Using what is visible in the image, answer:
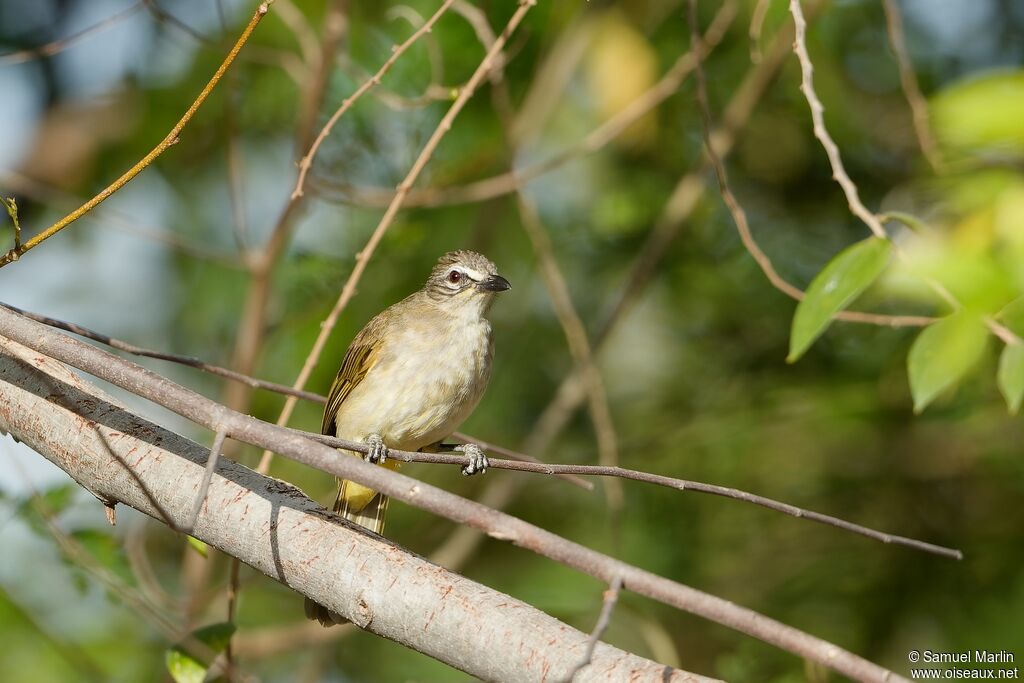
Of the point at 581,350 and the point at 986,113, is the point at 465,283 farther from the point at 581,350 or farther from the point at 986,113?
the point at 986,113

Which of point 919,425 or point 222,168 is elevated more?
point 222,168

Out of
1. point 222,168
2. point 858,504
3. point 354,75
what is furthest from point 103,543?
point 858,504

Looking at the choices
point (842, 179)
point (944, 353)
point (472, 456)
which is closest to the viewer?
point (944, 353)

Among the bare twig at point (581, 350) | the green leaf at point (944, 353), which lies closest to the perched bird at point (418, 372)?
the bare twig at point (581, 350)

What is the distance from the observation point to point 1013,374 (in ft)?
6.70

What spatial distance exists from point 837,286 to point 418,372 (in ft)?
6.94

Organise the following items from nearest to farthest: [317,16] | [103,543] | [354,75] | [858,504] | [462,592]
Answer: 1. [462,592]
2. [103,543]
3. [354,75]
4. [858,504]
5. [317,16]

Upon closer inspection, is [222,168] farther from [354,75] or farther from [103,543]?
[103,543]

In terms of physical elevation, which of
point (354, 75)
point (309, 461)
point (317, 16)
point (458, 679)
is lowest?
point (458, 679)

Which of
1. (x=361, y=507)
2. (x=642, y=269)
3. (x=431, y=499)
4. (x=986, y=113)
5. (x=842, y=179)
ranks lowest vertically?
(x=431, y=499)

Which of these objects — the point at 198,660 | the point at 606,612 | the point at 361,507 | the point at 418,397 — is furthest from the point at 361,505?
the point at 606,612

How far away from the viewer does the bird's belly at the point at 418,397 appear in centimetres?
411

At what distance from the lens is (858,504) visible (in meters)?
5.50

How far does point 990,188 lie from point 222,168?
208 inches
